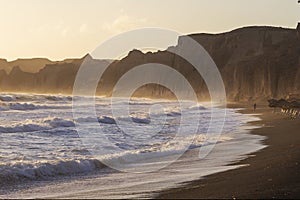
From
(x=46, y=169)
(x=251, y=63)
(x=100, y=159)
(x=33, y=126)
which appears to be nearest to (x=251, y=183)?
(x=46, y=169)

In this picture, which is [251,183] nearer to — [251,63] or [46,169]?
[46,169]

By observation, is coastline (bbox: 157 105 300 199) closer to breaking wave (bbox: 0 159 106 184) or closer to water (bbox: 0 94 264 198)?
water (bbox: 0 94 264 198)

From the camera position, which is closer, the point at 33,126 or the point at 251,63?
the point at 33,126

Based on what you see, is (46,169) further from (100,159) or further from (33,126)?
(33,126)

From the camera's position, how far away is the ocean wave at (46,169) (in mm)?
9602

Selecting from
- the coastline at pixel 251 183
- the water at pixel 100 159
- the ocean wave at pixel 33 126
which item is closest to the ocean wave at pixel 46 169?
the water at pixel 100 159

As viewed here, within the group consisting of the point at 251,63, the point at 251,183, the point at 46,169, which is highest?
the point at 251,63

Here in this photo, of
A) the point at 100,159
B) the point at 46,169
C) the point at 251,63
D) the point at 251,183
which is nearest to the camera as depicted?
the point at 251,183

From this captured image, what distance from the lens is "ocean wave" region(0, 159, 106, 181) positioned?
960 centimetres

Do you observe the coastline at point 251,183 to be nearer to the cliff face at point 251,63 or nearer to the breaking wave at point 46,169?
the breaking wave at point 46,169

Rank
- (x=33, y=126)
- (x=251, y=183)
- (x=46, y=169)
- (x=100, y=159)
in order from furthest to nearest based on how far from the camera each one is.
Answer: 1. (x=33, y=126)
2. (x=100, y=159)
3. (x=46, y=169)
4. (x=251, y=183)

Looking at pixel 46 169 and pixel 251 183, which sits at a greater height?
pixel 251 183

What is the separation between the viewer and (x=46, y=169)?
10156 mm

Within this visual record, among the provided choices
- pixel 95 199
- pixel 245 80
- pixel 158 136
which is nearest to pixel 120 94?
pixel 245 80
